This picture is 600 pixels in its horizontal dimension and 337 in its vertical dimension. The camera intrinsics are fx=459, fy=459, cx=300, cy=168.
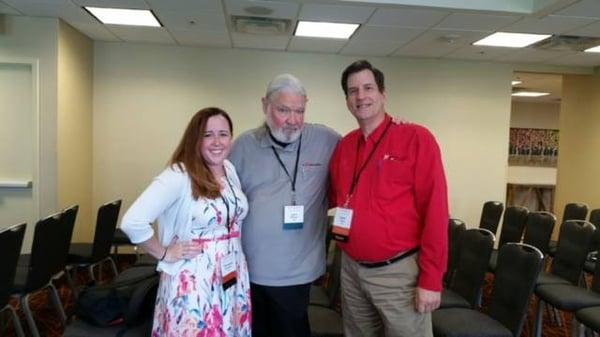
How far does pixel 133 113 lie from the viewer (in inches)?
218

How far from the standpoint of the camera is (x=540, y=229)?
13.2 feet

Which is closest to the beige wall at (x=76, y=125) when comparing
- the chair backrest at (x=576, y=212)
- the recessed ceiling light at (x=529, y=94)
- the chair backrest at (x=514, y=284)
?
the chair backrest at (x=514, y=284)

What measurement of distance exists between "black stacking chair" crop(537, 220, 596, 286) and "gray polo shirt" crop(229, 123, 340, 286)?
7.30ft

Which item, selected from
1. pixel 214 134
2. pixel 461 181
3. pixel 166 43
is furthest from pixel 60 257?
pixel 461 181

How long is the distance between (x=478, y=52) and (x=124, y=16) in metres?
3.97

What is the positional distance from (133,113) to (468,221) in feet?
14.8

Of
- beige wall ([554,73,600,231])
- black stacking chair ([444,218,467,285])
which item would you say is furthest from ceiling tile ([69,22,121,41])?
beige wall ([554,73,600,231])

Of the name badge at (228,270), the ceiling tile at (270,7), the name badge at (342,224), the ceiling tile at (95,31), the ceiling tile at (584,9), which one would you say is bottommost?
the name badge at (228,270)

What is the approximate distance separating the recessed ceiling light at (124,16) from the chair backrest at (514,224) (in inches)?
155

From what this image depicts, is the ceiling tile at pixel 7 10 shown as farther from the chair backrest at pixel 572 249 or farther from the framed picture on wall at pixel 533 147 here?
the framed picture on wall at pixel 533 147

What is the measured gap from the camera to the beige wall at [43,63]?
14.6ft

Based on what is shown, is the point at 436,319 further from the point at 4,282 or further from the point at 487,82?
the point at 487,82

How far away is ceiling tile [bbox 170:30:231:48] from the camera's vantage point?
4.88 meters

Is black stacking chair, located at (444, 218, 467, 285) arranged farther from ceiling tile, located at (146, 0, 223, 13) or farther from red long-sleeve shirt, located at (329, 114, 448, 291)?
ceiling tile, located at (146, 0, 223, 13)
